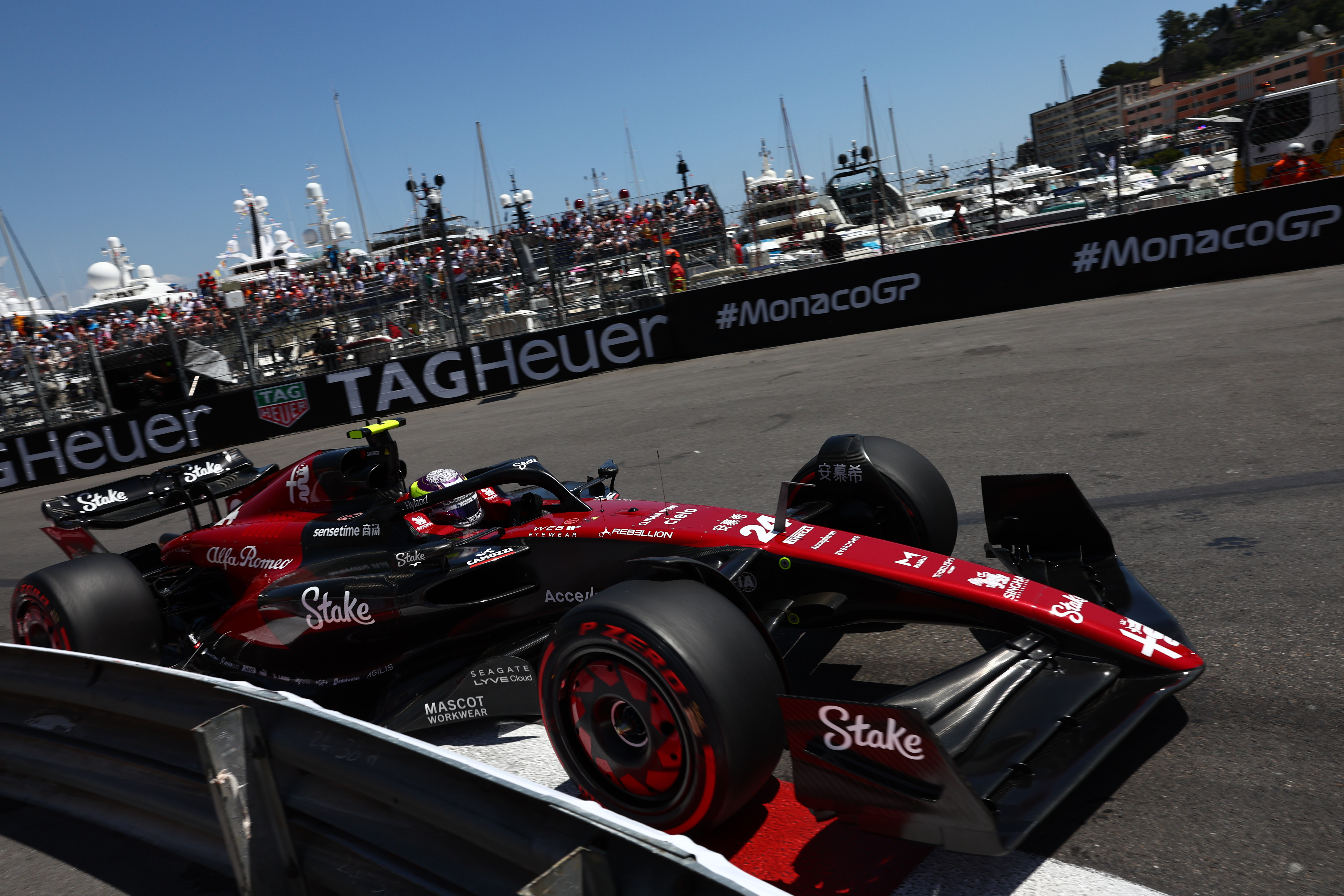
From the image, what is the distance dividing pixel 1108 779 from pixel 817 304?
1193 cm

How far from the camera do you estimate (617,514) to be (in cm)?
408

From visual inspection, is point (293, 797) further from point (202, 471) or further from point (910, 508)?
point (202, 471)

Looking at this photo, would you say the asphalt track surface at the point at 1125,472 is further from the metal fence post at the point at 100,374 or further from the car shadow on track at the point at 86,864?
the metal fence post at the point at 100,374

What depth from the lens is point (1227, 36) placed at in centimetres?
9869

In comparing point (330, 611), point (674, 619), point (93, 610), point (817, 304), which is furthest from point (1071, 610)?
point (817, 304)

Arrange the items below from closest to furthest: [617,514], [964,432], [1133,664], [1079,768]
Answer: [1079,768], [1133,664], [617,514], [964,432]

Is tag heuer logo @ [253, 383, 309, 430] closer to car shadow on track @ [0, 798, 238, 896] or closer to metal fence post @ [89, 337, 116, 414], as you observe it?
metal fence post @ [89, 337, 116, 414]

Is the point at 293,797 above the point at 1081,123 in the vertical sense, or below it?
→ below

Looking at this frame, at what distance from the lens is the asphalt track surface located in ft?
8.95

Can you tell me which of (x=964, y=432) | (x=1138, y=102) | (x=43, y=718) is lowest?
(x=964, y=432)

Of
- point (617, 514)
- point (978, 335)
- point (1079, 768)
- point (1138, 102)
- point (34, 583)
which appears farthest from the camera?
point (1138, 102)

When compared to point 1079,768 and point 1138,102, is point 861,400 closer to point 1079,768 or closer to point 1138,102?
point 1079,768

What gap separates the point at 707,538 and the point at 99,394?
14966 mm

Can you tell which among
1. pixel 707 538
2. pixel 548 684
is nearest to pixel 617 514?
pixel 707 538
